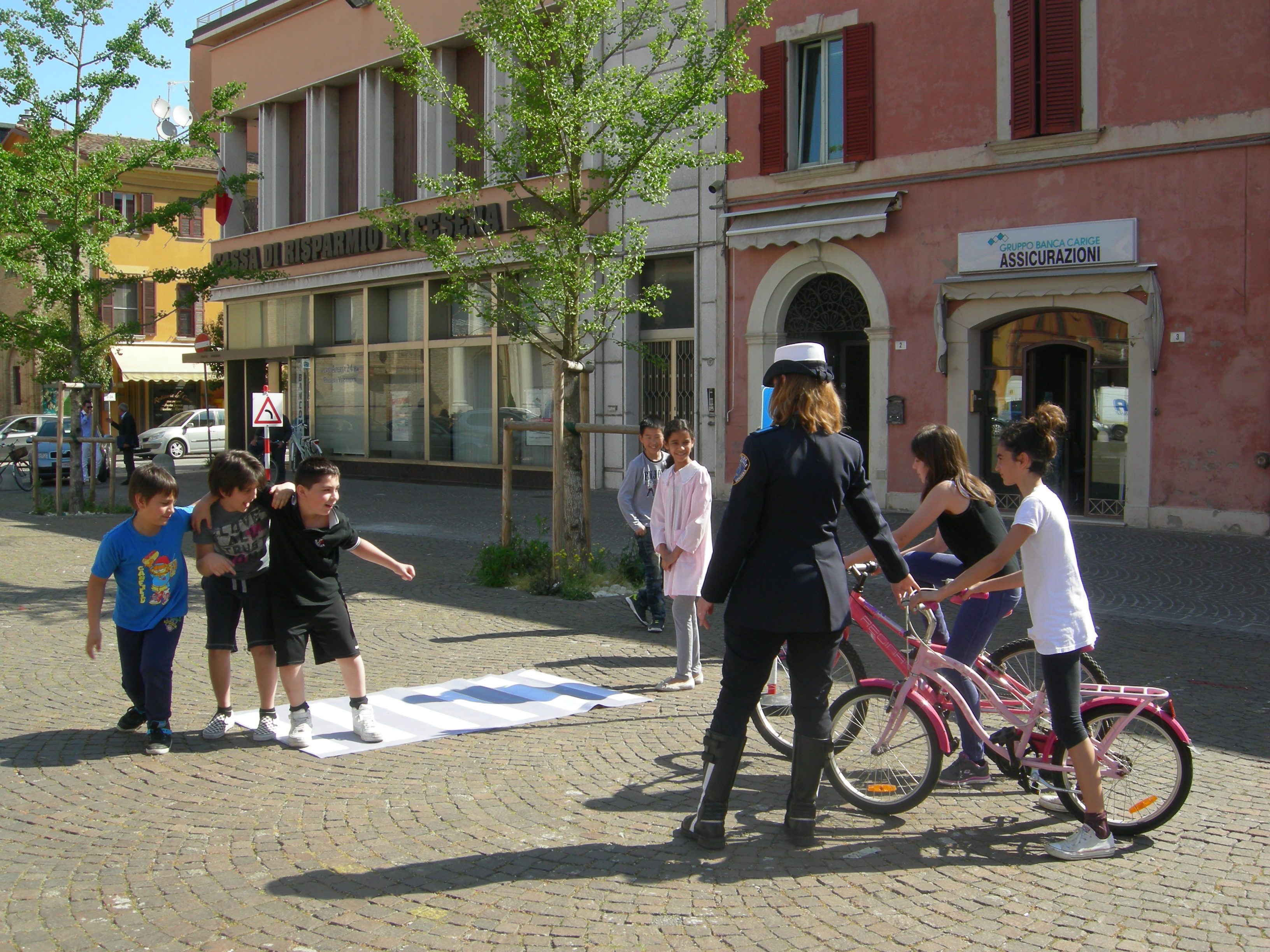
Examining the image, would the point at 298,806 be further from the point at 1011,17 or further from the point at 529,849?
the point at 1011,17

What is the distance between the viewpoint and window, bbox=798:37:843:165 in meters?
18.0

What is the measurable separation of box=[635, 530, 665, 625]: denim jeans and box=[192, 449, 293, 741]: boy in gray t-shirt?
340cm

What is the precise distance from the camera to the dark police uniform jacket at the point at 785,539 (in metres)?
4.34

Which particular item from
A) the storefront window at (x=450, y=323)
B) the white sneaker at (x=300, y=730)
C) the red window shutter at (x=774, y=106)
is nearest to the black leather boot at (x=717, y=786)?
the white sneaker at (x=300, y=730)

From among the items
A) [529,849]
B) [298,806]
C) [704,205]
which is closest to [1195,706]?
[529,849]

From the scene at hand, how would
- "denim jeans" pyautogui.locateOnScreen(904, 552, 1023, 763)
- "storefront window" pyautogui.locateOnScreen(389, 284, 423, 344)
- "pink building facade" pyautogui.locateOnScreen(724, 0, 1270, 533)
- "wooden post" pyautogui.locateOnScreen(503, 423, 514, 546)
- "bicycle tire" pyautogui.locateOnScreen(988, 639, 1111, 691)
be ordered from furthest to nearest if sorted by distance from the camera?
"storefront window" pyautogui.locateOnScreen(389, 284, 423, 344) < "pink building facade" pyautogui.locateOnScreen(724, 0, 1270, 533) < "wooden post" pyautogui.locateOnScreen(503, 423, 514, 546) < "bicycle tire" pyautogui.locateOnScreen(988, 639, 1111, 691) < "denim jeans" pyautogui.locateOnScreen(904, 552, 1023, 763)

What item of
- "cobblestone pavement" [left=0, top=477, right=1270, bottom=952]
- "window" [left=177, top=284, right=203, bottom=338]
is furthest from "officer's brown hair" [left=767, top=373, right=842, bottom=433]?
"window" [left=177, top=284, right=203, bottom=338]

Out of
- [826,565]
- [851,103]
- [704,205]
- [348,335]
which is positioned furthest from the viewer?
[348,335]

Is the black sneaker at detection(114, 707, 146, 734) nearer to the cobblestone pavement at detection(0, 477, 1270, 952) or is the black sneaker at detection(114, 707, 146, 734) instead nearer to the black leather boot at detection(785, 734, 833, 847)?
the cobblestone pavement at detection(0, 477, 1270, 952)

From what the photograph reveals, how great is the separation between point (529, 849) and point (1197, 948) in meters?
2.29

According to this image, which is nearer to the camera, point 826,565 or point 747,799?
point 826,565

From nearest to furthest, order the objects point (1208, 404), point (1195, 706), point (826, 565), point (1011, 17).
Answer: point (826, 565)
point (1195, 706)
point (1208, 404)
point (1011, 17)

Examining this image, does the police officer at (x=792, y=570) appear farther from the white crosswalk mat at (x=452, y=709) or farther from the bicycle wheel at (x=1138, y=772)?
the white crosswalk mat at (x=452, y=709)

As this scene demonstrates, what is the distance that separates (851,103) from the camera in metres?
17.5
